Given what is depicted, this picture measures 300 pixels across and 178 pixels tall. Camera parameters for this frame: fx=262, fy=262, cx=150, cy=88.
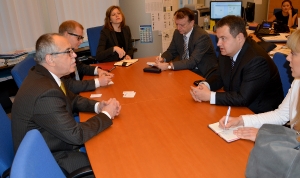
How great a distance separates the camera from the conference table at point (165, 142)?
1274 mm

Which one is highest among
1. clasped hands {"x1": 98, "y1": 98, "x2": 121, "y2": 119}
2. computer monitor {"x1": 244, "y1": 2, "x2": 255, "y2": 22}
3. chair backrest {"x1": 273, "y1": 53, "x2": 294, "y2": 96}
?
computer monitor {"x1": 244, "y1": 2, "x2": 255, "y2": 22}

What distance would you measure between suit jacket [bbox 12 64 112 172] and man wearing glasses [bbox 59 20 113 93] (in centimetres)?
73

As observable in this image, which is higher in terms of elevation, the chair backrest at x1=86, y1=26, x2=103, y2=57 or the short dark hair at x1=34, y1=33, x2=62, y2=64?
the short dark hair at x1=34, y1=33, x2=62, y2=64

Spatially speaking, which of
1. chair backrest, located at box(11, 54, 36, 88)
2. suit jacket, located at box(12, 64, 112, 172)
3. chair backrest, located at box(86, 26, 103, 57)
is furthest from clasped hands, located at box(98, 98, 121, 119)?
chair backrest, located at box(86, 26, 103, 57)

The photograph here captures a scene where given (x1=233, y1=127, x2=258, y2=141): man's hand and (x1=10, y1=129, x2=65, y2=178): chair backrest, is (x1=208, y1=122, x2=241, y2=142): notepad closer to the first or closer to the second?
(x1=233, y1=127, x2=258, y2=141): man's hand

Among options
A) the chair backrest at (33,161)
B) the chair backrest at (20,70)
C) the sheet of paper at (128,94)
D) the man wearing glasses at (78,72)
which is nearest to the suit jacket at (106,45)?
the man wearing glasses at (78,72)

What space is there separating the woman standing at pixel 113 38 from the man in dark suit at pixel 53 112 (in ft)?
5.48

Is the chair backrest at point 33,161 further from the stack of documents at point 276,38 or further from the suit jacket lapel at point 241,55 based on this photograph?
the stack of documents at point 276,38

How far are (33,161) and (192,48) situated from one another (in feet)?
8.00

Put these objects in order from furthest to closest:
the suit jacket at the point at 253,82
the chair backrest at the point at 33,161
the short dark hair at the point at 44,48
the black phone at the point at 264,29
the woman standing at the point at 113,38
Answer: the black phone at the point at 264,29 → the woman standing at the point at 113,38 → the suit jacket at the point at 253,82 → the short dark hair at the point at 44,48 → the chair backrest at the point at 33,161

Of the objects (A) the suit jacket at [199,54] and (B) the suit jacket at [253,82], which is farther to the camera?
(A) the suit jacket at [199,54]

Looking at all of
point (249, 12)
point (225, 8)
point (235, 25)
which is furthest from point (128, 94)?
point (249, 12)

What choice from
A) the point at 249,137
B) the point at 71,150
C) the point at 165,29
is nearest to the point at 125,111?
the point at 71,150

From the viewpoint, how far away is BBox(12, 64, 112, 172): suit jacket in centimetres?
149
